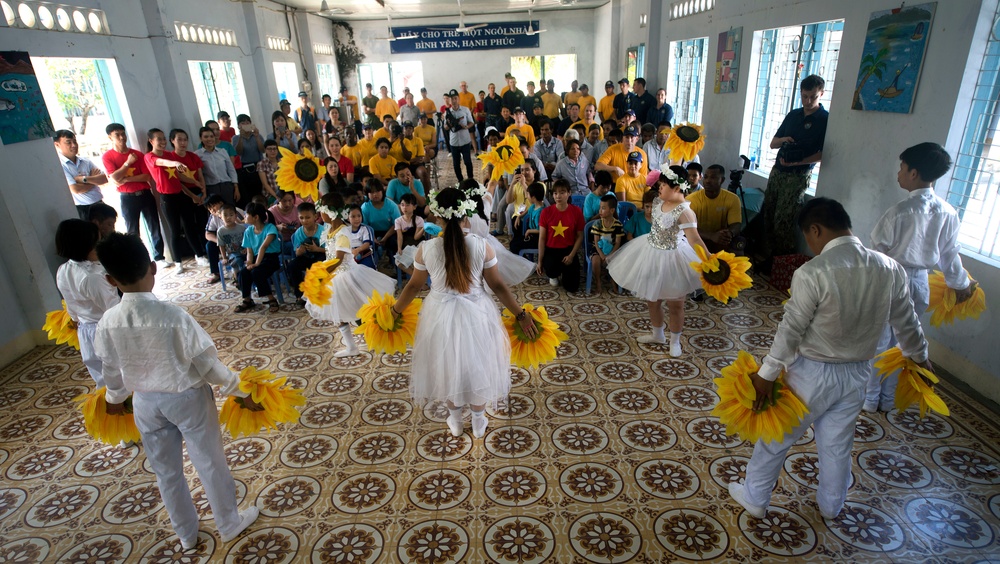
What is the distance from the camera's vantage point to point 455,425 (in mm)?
3455

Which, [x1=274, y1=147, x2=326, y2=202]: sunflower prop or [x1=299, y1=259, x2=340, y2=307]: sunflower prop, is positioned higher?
[x1=274, y1=147, x2=326, y2=202]: sunflower prop

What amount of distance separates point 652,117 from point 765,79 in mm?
2602

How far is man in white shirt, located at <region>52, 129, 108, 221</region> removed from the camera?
550 centimetres

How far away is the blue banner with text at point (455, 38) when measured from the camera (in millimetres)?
16984

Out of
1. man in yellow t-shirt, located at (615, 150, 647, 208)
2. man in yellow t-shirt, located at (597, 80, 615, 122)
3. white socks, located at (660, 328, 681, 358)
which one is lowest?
white socks, located at (660, 328, 681, 358)

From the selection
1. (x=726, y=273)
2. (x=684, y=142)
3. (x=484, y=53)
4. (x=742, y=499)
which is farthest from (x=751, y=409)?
(x=484, y=53)

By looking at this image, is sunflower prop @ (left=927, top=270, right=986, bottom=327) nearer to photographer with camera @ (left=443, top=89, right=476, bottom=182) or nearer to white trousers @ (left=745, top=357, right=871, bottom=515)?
white trousers @ (left=745, top=357, right=871, bottom=515)

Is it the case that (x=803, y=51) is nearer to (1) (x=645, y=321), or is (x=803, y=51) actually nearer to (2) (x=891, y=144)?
(2) (x=891, y=144)

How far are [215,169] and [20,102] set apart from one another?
2348 mm

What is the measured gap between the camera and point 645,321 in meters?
4.93

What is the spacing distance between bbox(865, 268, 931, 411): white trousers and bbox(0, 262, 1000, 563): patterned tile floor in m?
0.14

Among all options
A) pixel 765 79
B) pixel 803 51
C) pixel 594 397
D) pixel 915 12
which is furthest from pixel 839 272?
pixel 765 79

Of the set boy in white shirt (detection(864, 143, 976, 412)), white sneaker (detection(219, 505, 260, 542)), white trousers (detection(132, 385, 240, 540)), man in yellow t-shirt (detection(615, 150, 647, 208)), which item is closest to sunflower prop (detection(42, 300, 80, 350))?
white trousers (detection(132, 385, 240, 540))

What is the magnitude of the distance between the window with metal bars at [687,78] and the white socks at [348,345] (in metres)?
6.70
